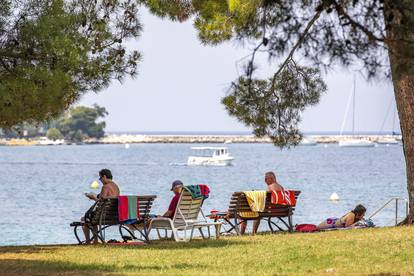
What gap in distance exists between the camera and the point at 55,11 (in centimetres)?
1119

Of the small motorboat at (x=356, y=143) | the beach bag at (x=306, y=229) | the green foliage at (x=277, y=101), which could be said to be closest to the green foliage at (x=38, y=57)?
the green foliage at (x=277, y=101)

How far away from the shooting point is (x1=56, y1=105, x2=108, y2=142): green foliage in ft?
611

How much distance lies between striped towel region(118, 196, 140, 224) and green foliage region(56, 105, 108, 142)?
562 feet

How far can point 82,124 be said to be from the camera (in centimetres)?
19262

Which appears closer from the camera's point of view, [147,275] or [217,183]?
[147,275]

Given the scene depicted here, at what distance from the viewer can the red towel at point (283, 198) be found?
48.3ft

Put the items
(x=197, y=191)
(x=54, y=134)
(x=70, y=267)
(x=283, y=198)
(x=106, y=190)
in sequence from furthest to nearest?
(x=54, y=134) < (x=283, y=198) < (x=106, y=190) < (x=197, y=191) < (x=70, y=267)

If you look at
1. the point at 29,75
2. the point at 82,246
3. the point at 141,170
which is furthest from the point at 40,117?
the point at 141,170

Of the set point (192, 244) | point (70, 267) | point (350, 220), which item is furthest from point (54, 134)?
point (70, 267)

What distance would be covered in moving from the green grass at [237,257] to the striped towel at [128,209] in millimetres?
408

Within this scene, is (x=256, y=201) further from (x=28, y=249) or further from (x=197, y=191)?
(x=28, y=249)

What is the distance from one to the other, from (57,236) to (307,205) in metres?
16.0

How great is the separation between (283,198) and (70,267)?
16.2 ft

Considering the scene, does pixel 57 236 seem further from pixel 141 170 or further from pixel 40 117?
pixel 141 170
